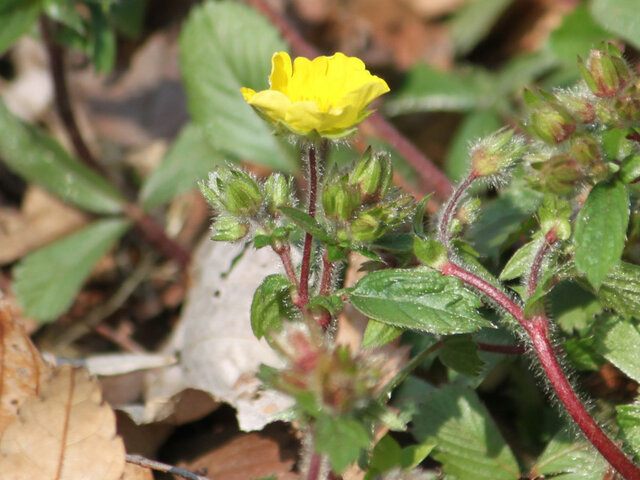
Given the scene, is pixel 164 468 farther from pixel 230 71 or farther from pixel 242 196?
pixel 230 71

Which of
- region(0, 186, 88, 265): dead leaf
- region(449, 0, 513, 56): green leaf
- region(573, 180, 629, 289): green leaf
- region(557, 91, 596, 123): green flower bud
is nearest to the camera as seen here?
region(573, 180, 629, 289): green leaf

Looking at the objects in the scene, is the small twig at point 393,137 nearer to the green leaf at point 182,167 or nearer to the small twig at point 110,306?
the green leaf at point 182,167

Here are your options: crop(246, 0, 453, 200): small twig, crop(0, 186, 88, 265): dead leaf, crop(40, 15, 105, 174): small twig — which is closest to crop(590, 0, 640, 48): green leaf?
crop(246, 0, 453, 200): small twig

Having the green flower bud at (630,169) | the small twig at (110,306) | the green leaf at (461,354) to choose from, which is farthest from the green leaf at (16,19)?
the green flower bud at (630,169)

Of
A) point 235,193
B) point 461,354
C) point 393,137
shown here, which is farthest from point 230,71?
point 461,354

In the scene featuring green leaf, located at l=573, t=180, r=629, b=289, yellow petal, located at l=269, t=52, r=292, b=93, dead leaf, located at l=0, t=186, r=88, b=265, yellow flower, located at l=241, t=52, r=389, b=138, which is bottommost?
dead leaf, located at l=0, t=186, r=88, b=265

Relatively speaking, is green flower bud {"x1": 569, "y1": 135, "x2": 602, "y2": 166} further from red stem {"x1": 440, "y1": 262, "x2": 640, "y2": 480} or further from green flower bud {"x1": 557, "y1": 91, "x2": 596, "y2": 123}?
red stem {"x1": 440, "y1": 262, "x2": 640, "y2": 480}

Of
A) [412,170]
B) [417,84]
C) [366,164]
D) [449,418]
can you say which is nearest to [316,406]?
[366,164]

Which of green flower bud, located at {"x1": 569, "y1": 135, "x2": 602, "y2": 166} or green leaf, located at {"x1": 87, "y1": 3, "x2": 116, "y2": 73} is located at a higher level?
green leaf, located at {"x1": 87, "y1": 3, "x2": 116, "y2": 73}
